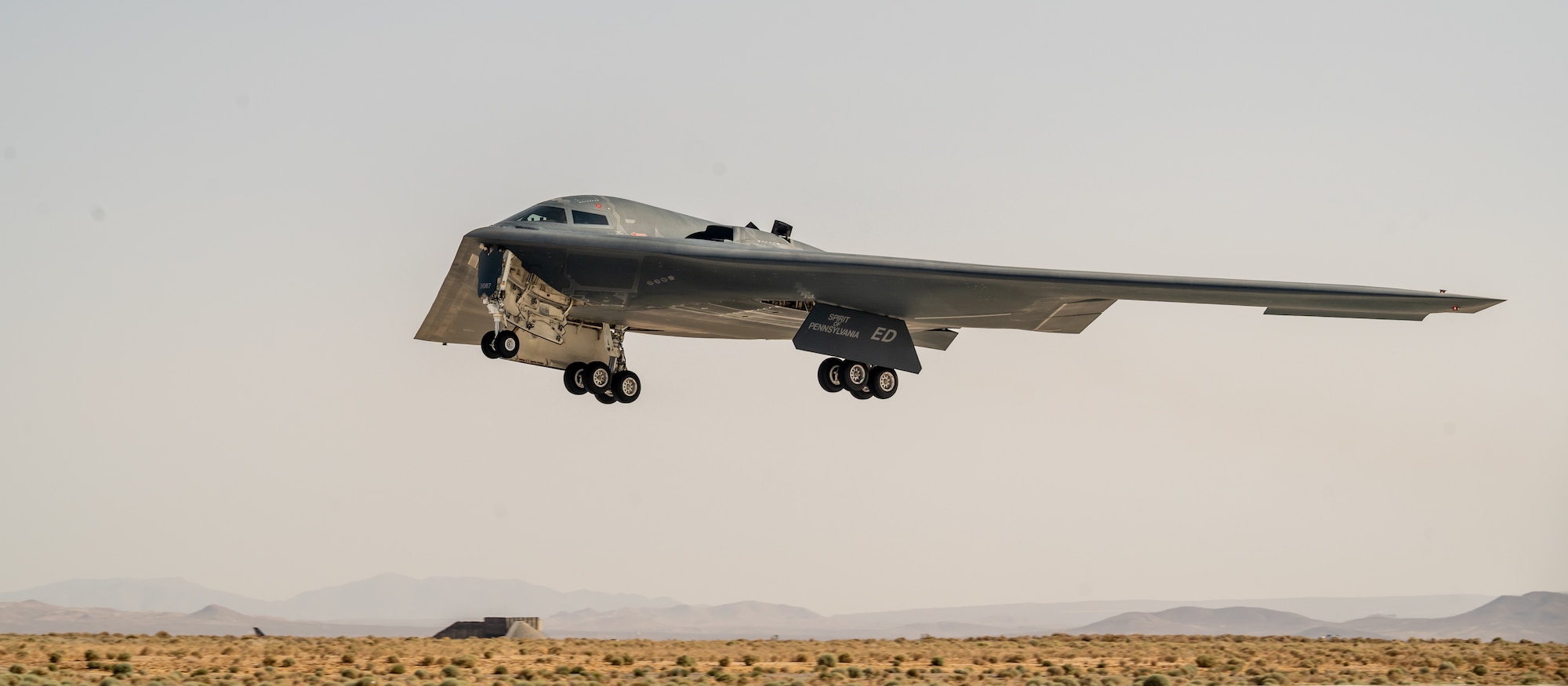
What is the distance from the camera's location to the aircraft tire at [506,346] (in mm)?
25469

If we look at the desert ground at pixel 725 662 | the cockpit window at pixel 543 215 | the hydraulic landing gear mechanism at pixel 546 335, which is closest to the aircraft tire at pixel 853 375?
the hydraulic landing gear mechanism at pixel 546 335

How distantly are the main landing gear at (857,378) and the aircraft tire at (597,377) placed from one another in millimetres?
5053

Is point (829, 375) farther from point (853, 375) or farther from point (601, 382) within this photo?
point (601, 382)

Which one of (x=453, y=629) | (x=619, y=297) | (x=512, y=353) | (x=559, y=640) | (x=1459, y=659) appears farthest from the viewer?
(x=453, y=629)

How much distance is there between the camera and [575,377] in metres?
30.0

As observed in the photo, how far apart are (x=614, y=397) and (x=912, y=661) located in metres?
9.54

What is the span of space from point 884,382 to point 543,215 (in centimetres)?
856

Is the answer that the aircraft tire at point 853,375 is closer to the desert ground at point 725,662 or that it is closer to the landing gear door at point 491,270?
the desert ground at point 725,662

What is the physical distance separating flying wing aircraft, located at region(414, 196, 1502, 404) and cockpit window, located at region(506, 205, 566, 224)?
3 centimetres

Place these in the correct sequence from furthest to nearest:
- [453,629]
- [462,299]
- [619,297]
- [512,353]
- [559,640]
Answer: [453,629], [559,640], [462,299], [619,297], [512,353]

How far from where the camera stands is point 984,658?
1268 inches

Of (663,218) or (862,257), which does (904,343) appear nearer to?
(862,257)

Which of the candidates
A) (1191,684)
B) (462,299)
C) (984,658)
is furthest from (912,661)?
(462,299)

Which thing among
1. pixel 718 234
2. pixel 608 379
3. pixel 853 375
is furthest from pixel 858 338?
pixel 608 379
